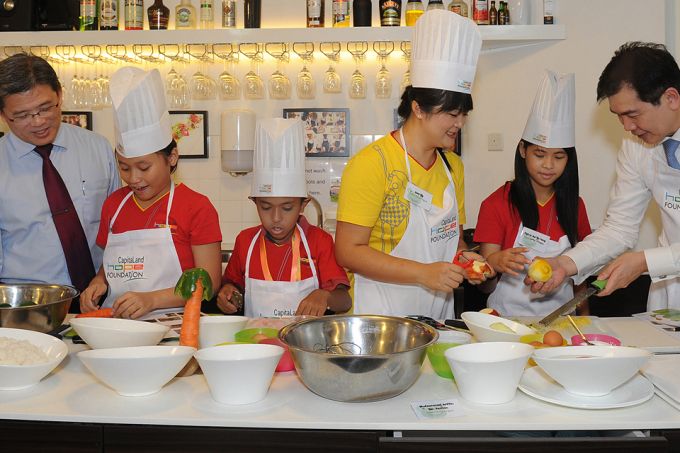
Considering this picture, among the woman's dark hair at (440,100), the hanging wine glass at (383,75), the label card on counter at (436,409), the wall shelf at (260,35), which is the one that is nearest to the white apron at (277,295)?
the woman's dark hair at (440,100)

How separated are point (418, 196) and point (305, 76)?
1913 millimetres

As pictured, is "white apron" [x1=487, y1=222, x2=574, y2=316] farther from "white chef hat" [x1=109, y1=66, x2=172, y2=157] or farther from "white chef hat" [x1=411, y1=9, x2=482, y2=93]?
"white chef hat" [x1=109, y1=66, x2=172, y2=157]

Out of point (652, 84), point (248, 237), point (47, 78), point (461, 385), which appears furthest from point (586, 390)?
point (47, 78)

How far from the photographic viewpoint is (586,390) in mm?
1541

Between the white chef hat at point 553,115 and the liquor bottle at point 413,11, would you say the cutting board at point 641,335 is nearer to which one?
the white chef hat at point 553,115

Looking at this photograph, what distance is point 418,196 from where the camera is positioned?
7.92 feet

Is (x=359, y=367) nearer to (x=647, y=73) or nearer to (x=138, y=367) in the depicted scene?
(x=138, y=367)

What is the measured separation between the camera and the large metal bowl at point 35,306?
1.95 meters

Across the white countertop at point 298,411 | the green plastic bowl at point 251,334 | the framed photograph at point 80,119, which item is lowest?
the white countertop at point 298,411

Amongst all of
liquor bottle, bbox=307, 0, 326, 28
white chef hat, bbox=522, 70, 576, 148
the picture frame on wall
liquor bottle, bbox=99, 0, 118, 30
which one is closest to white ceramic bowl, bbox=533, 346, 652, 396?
white chef hat, bbox=522, 70, 576, 148

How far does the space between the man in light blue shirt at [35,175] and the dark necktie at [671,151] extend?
6.78 feet

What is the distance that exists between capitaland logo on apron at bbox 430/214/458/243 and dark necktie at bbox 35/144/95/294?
1.29 meters

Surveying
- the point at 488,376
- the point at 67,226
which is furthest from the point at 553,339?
the point at 67,226

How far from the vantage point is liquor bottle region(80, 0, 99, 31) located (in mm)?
4070
